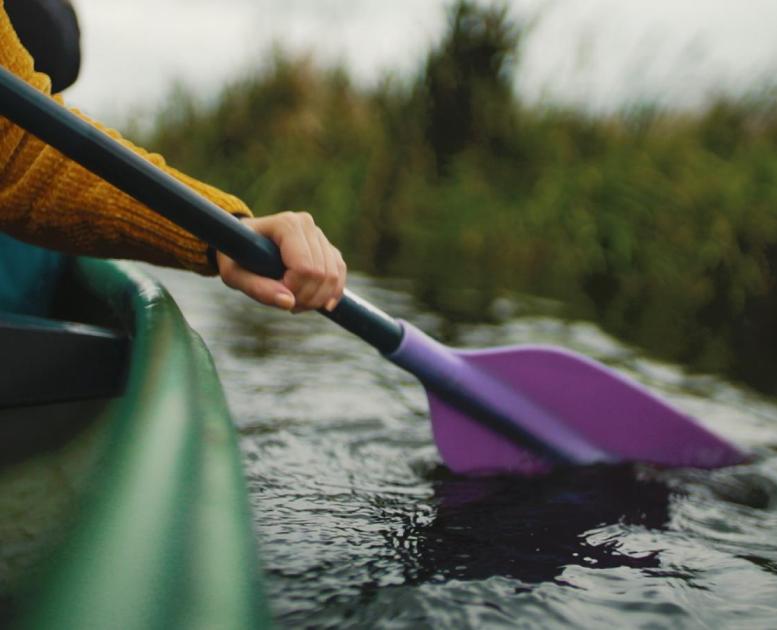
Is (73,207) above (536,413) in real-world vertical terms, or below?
above

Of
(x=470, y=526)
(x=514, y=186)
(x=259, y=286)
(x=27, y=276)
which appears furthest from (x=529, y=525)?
(x=514, y=186)

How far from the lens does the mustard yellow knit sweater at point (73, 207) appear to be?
45.5 inches

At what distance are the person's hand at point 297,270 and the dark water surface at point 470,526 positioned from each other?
31 cm

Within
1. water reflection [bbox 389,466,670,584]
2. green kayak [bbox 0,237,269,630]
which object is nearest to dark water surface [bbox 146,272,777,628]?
water reflection [bbox 389,466,670,584]

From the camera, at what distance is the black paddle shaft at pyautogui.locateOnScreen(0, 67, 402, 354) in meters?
0.96

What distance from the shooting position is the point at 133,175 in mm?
1029

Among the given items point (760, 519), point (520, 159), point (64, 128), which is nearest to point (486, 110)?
point (520, 159)

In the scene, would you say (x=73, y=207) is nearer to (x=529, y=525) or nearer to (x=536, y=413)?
(x=529, y=525)

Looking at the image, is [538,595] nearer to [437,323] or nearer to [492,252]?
[437,323]

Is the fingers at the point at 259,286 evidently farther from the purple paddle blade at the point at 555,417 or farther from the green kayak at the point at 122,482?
the purple paddle blade at the point at 555,417

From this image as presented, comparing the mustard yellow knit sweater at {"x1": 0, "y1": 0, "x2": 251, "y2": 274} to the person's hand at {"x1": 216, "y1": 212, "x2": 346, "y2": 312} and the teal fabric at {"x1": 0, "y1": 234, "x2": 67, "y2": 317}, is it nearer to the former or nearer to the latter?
the person's hand at {"x1": 216, "y1": 212, "x2": 346, "y2": 312}

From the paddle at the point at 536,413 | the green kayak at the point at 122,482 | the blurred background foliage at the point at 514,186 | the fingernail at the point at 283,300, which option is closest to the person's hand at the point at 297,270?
the fingernail at the point at 283,300

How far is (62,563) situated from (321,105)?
5379 mm

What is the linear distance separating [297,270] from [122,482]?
459 millimetres
